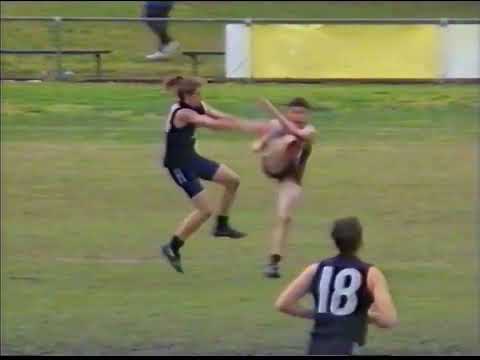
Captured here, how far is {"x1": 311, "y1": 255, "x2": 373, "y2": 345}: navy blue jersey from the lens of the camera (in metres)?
7.45

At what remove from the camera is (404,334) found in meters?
10.7

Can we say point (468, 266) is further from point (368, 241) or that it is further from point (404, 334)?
point (404, 334)

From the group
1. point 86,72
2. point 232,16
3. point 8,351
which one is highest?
point 232,16

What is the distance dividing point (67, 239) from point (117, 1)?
21.6 metres

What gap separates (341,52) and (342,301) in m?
16.4

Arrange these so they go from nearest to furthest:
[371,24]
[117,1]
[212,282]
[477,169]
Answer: [212,282], [477,169], [371,24], [117,1]

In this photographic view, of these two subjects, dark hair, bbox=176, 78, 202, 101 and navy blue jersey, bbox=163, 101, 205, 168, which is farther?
navy blue jersey, bbox=163, 101, 205, 168

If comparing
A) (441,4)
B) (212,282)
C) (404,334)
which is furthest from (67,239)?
(441,4)

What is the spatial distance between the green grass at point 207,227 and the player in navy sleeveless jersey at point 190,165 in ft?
1.34

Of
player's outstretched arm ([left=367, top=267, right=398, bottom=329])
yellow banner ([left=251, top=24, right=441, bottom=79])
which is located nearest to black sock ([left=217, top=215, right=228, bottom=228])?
player's outstretched arm ([left=367, top=267, right=398, bottom=329])

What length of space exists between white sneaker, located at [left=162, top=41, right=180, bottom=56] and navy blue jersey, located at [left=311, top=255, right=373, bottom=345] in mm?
17419

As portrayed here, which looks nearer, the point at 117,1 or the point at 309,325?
the point at 309,325

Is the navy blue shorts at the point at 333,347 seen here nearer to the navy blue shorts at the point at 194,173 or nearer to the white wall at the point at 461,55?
the navy blue shorts at the point at 194,173

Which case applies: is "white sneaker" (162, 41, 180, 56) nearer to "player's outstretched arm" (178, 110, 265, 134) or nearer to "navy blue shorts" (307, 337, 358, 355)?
"player's outstretched arm" (178, 110, 265, 134)
